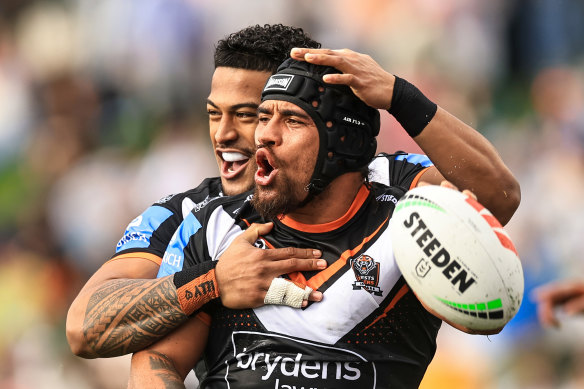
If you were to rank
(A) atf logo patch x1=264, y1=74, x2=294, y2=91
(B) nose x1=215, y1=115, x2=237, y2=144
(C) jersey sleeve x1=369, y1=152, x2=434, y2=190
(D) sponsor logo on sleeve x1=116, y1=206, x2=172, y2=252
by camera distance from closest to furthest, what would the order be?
(A) atf logo patch x1=264, y1=74, x2=294, y2=91, (C) jersey sleeve x1=369, y1=152, x2=434, y2=190, (D) sponsor logo on sleeve x1=116, y1=206, x2=172, y2=252, (B) nose x1=215, y1=115, x2=237, y2=144

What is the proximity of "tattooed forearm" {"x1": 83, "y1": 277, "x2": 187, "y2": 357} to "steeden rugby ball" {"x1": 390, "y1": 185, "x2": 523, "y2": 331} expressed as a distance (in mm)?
1201

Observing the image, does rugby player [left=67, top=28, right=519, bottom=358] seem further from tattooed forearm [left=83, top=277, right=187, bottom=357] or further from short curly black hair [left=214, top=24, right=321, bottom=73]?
short curly black hair [left=214, top=24, right=321, bottom=73]

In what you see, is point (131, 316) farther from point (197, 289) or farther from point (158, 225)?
point (158, 225)

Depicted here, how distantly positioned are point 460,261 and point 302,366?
93cm

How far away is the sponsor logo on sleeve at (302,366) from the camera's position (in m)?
3.65

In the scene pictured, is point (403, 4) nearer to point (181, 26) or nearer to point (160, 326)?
point (181, 26)

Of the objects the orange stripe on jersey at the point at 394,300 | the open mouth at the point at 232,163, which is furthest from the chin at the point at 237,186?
the orange stripe on jersey at the point at 394,300

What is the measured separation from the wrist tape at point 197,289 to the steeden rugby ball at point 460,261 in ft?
3.18

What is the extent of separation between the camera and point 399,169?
4547 millimetres

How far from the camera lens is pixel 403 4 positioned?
320 inches

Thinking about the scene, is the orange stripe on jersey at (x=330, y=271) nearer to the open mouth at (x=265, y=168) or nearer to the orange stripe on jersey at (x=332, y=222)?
the orange stripe on jersey at (x=332, y=222)

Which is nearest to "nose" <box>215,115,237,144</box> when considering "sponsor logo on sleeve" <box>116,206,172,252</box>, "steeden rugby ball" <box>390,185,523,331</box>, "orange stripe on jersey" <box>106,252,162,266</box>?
"sponsor logo on sleeve" <box>116,206,172,252</box>

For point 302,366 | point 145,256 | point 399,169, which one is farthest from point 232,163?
point 302,366

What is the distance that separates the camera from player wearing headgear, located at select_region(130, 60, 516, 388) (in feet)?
12.1
